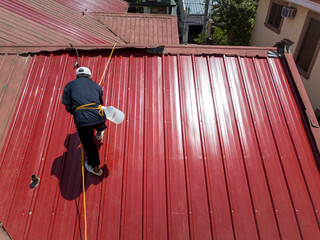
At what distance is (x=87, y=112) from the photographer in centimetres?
344

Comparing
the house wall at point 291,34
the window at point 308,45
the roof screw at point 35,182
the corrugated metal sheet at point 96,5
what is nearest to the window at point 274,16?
the house wall at point 291,34

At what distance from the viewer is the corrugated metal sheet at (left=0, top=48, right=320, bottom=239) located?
3387 mm

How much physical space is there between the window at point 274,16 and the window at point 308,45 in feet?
6.76

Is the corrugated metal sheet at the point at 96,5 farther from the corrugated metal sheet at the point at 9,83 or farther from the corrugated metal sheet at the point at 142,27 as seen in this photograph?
the corrugated metal sheet at the point at 9,83

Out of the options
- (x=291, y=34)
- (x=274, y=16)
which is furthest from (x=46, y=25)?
(x=274, y=16)

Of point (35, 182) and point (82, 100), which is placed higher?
point (82, 100)

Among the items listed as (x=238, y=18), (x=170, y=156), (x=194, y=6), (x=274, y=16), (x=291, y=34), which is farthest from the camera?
(x=194, y=6)

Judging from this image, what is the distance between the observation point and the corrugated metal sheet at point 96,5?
9.91 meters

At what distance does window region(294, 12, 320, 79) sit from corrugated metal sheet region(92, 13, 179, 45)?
18.4 feet

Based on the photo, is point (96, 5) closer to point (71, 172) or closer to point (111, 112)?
point (111, 112)

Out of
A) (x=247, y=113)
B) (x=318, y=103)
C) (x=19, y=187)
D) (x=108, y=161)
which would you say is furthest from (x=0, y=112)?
(x=318, y=103)

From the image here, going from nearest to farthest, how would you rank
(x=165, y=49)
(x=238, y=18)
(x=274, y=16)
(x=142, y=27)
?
(x=165, y=49), (x=142, y=27), (x=274, y=16), (x=238, y=18)

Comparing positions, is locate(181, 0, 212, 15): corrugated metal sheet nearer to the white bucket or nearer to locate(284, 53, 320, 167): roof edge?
locate(284, 53, 320, 167): roof edge

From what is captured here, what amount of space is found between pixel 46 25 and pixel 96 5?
184 inches
